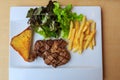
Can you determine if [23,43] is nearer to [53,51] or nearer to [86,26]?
[53,51]

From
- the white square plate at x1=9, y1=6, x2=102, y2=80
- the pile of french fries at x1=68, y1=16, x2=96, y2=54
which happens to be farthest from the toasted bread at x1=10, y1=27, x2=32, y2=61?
the pile of french fries at x1=68, y1=16, x2=96, y2=54

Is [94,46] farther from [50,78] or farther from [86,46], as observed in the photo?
[50,78]

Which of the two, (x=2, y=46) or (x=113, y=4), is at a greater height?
(x=113, y=4)

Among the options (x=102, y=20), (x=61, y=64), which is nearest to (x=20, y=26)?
(x=61, y=64)

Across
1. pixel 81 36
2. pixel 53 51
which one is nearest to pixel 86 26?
pixel 81 36

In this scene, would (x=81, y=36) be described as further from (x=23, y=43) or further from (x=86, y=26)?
(x=23, y=43)

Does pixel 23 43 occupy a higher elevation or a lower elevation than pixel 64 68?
higher
